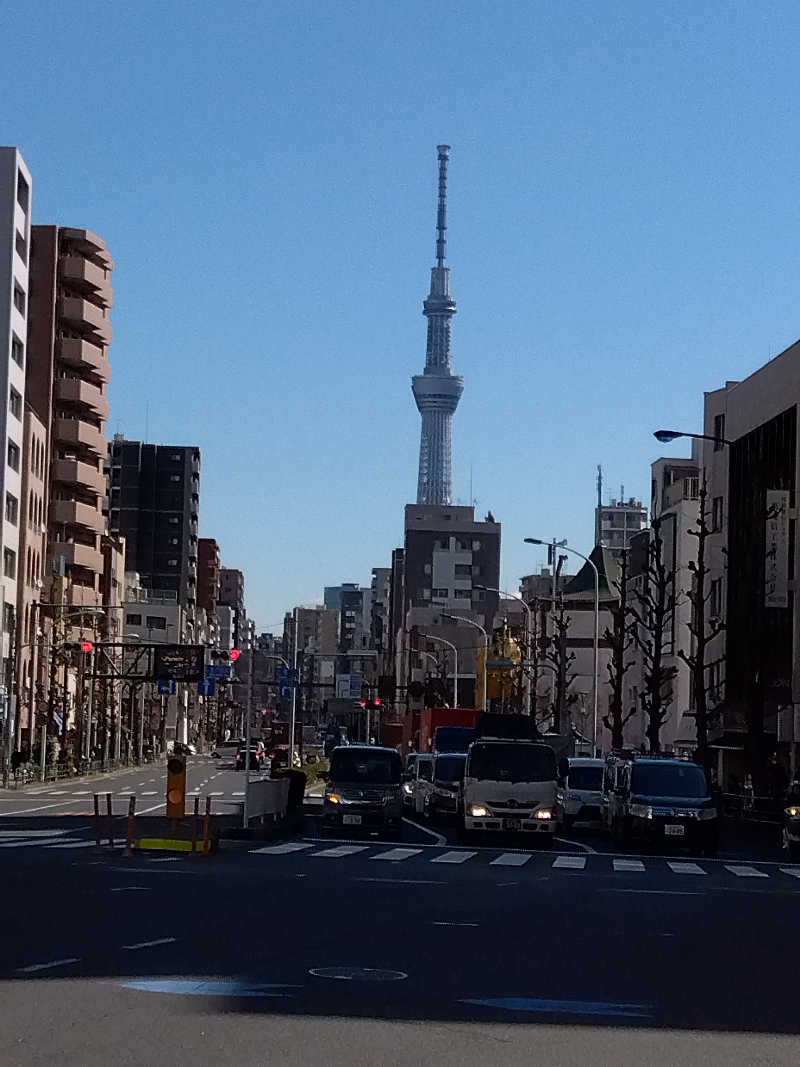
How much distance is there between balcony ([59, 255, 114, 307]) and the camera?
371 ft

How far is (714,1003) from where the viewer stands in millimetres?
12938

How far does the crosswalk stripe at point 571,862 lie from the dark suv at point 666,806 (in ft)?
10.9

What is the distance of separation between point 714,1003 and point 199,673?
272 feet

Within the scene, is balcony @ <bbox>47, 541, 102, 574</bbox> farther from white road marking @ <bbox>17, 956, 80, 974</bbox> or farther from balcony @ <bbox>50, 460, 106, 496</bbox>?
white road marking @ <bbox>17, 956, 80, 974</bbox>

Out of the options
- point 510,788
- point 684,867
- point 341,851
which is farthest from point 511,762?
point 341,851

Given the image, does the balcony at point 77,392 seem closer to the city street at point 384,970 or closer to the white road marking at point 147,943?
the city street at point 384,970

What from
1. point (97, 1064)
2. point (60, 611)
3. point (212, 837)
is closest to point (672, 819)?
point (212, 837)

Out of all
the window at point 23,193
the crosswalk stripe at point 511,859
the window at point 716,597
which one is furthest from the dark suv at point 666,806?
the window at point 23,193

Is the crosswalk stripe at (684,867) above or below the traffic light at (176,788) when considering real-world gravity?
below

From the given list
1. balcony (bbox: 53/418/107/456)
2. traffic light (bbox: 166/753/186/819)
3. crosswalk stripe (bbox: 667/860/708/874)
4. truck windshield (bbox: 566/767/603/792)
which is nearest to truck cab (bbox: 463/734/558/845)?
crosswalk stripe (bbox: 667/860/708/874)

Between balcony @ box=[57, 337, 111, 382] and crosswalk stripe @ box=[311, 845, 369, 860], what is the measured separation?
265 feet

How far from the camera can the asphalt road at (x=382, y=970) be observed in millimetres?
10531

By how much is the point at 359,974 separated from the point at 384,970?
400mm

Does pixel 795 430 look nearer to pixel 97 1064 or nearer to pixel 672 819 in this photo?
pixel 672 819
